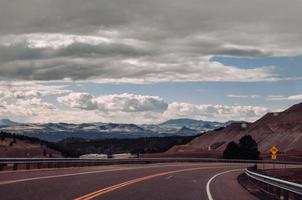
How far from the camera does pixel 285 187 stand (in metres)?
18.7

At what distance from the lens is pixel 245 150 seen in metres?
106

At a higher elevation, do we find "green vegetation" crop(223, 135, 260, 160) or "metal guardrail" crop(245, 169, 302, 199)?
"green vegetation" crop(223, 135, 260, 160)

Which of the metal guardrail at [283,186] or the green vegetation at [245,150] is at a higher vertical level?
the green vegetation at [245,150]

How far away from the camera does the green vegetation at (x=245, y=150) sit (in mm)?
105250

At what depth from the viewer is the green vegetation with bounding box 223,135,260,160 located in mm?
105250

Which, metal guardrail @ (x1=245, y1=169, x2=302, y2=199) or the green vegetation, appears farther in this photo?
the green vegetation

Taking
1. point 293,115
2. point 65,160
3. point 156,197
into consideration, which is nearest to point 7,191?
point 156,197

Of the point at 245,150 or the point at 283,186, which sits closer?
the point at 283,186

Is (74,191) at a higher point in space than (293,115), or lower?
lower

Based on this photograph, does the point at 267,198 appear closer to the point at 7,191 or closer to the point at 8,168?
the point at 7,191

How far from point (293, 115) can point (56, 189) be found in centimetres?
18390

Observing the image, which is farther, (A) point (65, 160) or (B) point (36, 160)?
(A) point (65, 160)

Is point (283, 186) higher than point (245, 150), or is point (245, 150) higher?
point (245, 150)

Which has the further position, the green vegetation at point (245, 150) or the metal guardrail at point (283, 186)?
the green vegetation at point (245, 150)
